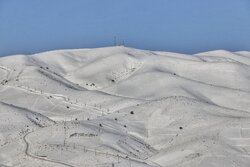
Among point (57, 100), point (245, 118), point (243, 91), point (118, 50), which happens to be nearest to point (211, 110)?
point (245, 118)

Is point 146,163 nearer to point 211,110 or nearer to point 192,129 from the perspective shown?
point 192,129

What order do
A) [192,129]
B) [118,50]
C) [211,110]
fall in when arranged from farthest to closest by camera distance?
1. [118,50]
2. [211,110]
3. [192,129]

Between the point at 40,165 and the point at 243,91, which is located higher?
the point at 243,91

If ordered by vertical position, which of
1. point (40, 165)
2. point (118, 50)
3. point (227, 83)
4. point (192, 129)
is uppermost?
point (118, 50)


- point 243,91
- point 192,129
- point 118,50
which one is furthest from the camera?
point 118,50

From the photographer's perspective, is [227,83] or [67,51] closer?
[227,83]

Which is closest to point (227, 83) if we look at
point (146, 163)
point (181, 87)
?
point (181, 87)
